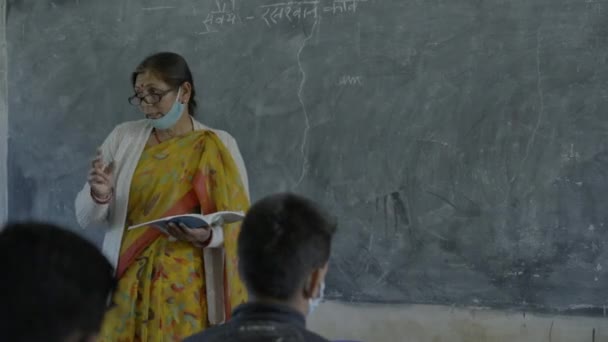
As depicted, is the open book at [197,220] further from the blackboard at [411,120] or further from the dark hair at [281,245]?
the dark hair at [281,245]

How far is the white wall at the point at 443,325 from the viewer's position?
10.9ft

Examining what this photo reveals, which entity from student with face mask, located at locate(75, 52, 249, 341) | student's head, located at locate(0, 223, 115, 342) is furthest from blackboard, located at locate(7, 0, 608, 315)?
student's head, located at locate(0, 223, 115, 342)

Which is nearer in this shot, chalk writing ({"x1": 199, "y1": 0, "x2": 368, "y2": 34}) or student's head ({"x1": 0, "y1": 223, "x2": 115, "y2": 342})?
student's head ({"x1": 0, "y1": 223, "x2": 115, "y2": 342})

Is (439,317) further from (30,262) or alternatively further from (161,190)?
(30,262)

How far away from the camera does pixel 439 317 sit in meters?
3.50

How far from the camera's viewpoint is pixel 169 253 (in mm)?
2963

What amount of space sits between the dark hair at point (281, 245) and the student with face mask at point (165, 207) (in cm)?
126

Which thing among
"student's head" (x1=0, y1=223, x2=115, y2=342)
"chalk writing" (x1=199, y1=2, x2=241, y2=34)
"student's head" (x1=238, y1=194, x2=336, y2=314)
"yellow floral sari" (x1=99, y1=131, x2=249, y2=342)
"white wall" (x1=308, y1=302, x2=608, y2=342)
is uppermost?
"chalk writing" (x1=199, y1=2, x2=241, y2=34)

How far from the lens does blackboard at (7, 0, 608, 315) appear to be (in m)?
3.30

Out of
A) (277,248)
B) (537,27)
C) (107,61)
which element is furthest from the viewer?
(107,61)

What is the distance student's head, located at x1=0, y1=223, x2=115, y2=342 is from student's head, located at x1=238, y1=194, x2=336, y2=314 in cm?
55

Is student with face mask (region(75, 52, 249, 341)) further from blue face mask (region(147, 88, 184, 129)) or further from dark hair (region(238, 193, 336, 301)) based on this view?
dark hair (region(238, 193, 336, 301))

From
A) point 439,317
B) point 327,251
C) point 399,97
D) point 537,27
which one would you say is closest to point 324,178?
point 399,97

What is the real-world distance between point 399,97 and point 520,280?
93 cm
